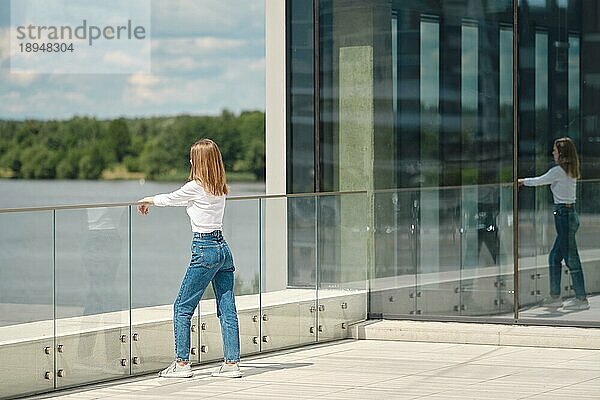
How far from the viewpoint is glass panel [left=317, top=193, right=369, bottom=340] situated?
1266 cm

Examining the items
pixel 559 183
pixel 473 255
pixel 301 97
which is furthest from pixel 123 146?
pixel 559 183

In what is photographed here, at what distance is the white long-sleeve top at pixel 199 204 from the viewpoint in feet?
33.7

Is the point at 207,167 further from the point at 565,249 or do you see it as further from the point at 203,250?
the point at 565,249

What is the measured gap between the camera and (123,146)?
61.5 metres

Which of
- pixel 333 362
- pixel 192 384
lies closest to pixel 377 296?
pixel 333 362

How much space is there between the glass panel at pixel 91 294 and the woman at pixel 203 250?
0.31 metres

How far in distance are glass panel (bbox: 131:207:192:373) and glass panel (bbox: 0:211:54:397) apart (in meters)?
0.83

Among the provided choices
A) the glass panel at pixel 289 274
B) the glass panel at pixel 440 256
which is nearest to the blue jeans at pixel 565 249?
the glass panel at pixel 440 256

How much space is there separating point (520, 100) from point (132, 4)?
52820 mm

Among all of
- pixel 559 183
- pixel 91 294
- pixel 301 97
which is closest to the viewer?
pixel 91 294

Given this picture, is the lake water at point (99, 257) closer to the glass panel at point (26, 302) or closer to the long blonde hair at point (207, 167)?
the glass panel at point (26, 302)

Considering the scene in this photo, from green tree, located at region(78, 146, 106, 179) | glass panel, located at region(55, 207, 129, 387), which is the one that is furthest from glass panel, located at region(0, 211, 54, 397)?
green tree, located at region(78, 146, 106, 179)

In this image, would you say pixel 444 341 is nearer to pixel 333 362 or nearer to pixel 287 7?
pixel 333 362

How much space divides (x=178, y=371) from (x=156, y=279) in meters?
0.72
